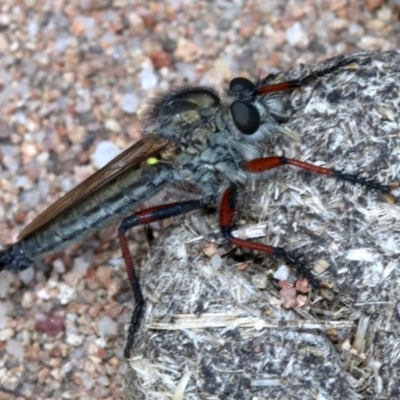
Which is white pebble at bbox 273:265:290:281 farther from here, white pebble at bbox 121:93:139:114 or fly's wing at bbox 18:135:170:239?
white pebble at bbox 121:93:139:114

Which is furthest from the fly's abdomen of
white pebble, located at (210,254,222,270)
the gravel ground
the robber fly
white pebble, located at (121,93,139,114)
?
white pebble, located at (121,93,139,114)

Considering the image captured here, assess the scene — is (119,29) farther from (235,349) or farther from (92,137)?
(235,349)

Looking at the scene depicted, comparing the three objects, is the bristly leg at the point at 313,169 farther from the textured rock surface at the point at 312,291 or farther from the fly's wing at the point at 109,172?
the fly's wing at the point at 109,172

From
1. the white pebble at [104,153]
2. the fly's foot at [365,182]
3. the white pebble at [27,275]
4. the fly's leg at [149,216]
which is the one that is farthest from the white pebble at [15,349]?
the fly's foot at [365,182]

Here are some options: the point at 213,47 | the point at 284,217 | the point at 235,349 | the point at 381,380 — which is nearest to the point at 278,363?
the point at 235,349

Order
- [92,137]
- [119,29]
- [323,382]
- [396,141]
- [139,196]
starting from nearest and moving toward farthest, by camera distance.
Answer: [323,382], [396,141], [139,196], [92,137], [119,29]

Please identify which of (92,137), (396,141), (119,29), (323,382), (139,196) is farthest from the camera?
(119,29)
